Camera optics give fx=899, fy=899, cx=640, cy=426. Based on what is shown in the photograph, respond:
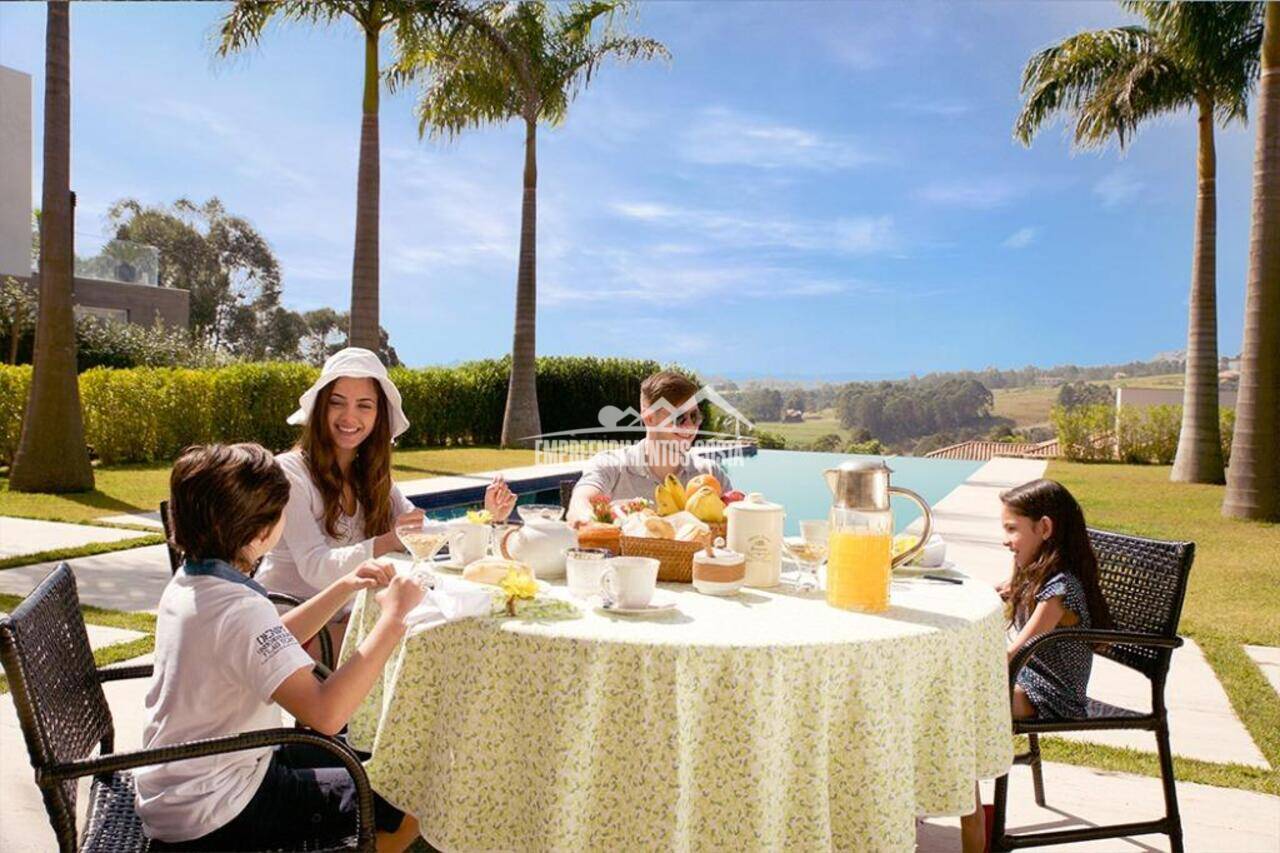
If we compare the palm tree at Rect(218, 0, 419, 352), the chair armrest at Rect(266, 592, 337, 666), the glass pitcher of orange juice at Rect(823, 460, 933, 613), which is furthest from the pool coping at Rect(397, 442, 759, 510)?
the glass pitcher of orange juice at Rect(823, 460, 933, 613)

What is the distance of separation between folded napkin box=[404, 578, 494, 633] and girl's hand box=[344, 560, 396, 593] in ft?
0.43

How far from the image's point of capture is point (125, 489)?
398 inches

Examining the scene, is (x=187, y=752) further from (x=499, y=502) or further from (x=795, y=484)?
(x=795, y=484)

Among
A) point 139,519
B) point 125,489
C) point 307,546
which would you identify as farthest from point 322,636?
point 125,489

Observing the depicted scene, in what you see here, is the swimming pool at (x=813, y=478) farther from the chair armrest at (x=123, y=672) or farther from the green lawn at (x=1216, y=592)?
the chair armrest at (x=123, y=672)

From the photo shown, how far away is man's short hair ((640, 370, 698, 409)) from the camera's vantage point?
336 cm

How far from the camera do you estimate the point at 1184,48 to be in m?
13.9

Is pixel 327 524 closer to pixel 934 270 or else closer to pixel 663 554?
pixel 663 554

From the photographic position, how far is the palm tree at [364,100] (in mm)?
12820

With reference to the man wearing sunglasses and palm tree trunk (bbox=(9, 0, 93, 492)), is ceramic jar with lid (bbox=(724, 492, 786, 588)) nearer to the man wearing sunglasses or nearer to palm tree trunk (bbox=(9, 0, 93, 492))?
the man wearing sunglasses

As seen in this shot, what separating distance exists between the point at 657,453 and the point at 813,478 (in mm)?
13609

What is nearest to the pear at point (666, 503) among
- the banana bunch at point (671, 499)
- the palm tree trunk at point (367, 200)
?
the banana bunch at point (671, 499)

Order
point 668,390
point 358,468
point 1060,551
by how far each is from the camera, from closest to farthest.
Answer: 1. point 1060,551
2. point 358,468
3. point 668,390

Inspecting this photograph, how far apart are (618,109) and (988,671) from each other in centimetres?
7207
